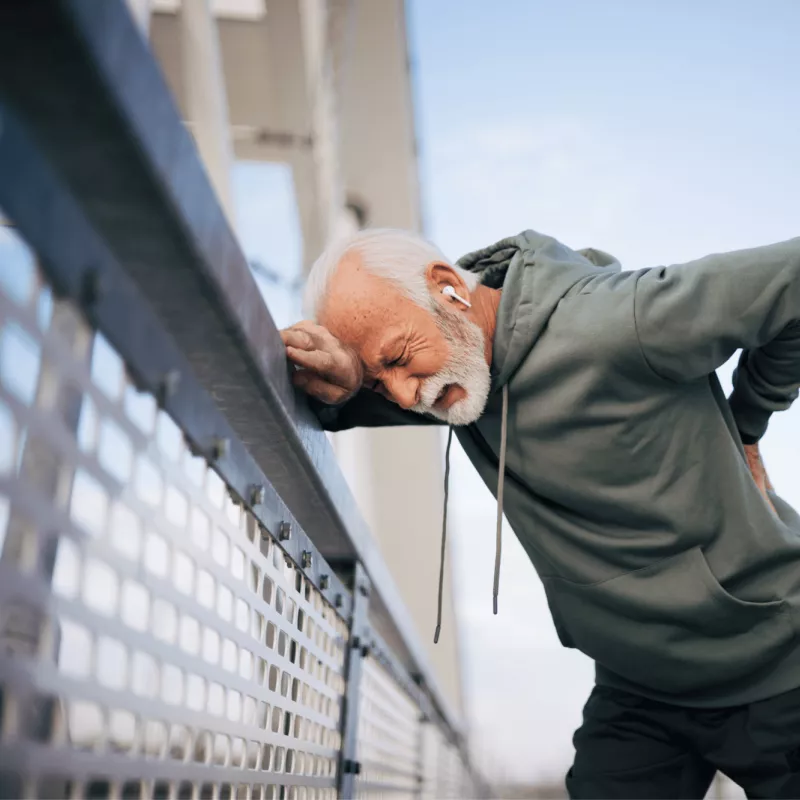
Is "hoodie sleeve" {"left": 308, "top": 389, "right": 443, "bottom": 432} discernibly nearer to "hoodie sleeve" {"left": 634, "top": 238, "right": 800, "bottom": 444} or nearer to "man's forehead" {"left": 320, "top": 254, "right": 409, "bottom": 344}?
"man's forehead" {"left": 320, "top": 254, "right": 409, "bottom": 344}

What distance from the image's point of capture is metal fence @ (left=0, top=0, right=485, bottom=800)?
46 centimetres

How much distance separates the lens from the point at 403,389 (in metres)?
1.37

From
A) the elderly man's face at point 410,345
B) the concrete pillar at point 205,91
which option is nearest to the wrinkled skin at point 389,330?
the elderly man's face at point 410,345

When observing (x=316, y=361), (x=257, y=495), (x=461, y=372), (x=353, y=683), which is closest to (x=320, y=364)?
(x=316, y=361)

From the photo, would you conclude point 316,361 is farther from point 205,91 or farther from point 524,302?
point 205,91

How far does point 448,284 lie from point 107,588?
0.98 metres

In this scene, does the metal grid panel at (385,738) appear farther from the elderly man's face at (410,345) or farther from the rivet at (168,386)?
the rivet at (168,386)

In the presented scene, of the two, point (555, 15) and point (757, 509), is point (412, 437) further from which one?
point (757, 509)

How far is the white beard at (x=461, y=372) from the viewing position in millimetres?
Answer: 1380

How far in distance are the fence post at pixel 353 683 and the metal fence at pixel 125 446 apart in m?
0.37

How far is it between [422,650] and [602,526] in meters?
1.13

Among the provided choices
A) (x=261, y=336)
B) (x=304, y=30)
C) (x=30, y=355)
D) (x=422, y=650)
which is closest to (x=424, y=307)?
(x=261, y=336)

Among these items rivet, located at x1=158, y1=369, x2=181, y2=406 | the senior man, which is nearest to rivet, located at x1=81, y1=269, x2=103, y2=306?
rivet, located at x1=158, y1=369, x2=181, y2=406

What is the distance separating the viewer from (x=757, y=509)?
142 centimetres
